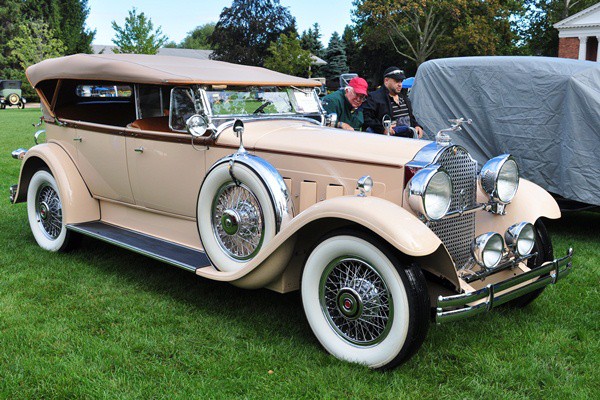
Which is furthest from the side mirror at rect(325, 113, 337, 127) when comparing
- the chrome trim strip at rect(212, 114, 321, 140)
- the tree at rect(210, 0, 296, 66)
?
the tree at rect(210, 0, 296, 66)

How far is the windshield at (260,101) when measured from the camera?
448cm

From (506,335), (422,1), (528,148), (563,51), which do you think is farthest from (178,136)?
(563,51)

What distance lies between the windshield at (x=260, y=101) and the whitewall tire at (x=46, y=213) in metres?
1.95

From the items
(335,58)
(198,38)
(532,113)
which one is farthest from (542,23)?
(198,38)

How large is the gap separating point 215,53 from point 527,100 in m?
51.8

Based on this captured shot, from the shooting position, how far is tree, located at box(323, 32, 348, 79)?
50.6 meters

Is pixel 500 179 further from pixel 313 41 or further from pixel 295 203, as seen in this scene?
pixel 313 41

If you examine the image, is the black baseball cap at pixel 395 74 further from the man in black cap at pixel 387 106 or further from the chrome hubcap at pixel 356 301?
the chrome hubcap at pixel 356 301

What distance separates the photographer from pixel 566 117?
20.8 feet

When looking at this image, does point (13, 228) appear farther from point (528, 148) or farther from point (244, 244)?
point (528, 148)

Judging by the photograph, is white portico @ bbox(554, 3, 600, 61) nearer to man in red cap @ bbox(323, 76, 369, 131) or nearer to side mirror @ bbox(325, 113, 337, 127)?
man in red cap @ bbox(323, 76, 369, 131)

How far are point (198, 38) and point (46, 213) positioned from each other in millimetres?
113471

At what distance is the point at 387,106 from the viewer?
637 centimetres

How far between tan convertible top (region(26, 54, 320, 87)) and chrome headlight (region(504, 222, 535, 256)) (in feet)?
7.15
